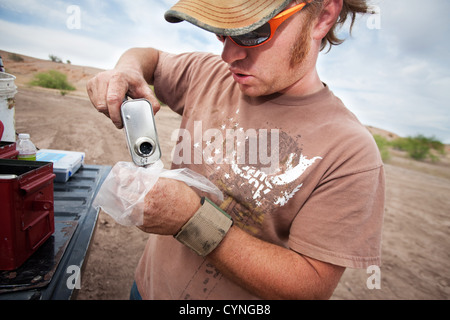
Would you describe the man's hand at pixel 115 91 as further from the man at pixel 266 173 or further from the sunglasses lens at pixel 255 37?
the sunglasses lens at pixel 255 37

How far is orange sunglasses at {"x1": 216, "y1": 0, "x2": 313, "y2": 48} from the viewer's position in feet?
3.49

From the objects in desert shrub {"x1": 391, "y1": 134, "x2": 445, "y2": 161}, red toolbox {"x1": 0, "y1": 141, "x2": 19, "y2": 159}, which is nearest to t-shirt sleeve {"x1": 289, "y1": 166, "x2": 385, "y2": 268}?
red toolbox {"x1": 0, "y1": 141, "x2": 19, "y2": 159}

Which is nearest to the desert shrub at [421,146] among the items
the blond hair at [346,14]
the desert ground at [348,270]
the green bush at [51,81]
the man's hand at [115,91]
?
the desert ground at [348,270]

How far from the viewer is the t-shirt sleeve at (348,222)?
3.40 ft

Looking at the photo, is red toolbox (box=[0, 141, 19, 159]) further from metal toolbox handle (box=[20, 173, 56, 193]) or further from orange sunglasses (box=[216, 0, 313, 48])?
orange sunglasses (box=[216, 0, 313, 48])

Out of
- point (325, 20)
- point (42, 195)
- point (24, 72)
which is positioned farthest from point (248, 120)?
point (24, 72)

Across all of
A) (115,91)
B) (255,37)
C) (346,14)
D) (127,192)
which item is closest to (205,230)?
(127,192)

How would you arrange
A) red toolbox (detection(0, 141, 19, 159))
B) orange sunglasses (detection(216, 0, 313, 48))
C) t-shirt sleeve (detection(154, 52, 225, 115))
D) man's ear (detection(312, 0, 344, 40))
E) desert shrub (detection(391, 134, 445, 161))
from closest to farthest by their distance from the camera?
orange sunglasses (detection(216, 0, 313, 48))
man's ear (detection(312, 0, 344, 40))
red toolbox (detection(0, 141, 19, 159))
t-shirt sleeve (detection(154, 52, 225, 115))
desert shrub (detection(391, 134, 445, 161))

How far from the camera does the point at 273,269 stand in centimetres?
111

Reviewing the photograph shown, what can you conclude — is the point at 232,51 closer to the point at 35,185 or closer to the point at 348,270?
A: the point at 35,185

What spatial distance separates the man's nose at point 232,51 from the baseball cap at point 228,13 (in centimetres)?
16

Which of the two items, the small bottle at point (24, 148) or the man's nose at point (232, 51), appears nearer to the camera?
the man's nose at point (232, 51)

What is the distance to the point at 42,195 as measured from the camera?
1258 mm
